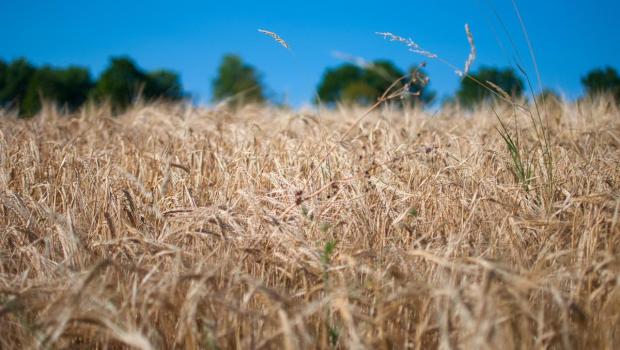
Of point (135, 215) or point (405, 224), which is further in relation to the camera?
point (135, 215)

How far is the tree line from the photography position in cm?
496

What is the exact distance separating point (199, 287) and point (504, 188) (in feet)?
4.85

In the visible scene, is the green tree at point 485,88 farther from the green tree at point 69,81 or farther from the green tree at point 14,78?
the green tree at point 14,78

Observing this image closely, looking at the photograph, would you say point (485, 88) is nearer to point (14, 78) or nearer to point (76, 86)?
point (14, 78)

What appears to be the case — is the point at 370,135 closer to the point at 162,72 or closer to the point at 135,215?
the point at 135,215

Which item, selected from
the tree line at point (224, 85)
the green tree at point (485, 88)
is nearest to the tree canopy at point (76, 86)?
the tree line at point (224, 85)

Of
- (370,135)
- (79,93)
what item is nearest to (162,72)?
(79,93)

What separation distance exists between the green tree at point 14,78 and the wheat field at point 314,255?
25053 millimetres

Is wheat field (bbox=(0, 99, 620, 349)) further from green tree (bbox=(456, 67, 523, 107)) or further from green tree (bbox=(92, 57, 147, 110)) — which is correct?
green tree (bbox=(92, 57, 147, 110))

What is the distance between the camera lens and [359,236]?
1.94m

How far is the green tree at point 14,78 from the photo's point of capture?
2442cm

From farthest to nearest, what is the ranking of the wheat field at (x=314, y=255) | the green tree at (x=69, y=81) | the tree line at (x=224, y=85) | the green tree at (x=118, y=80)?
the green tree at (x=69, y=81) < the green tree at (x=118, y=80) < the tree line at (x=224, y=85) < the wheat field at (x=314, y=255)

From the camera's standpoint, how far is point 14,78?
2561 centimetres

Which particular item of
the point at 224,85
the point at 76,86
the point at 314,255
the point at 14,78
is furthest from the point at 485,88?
the point at 224,85
